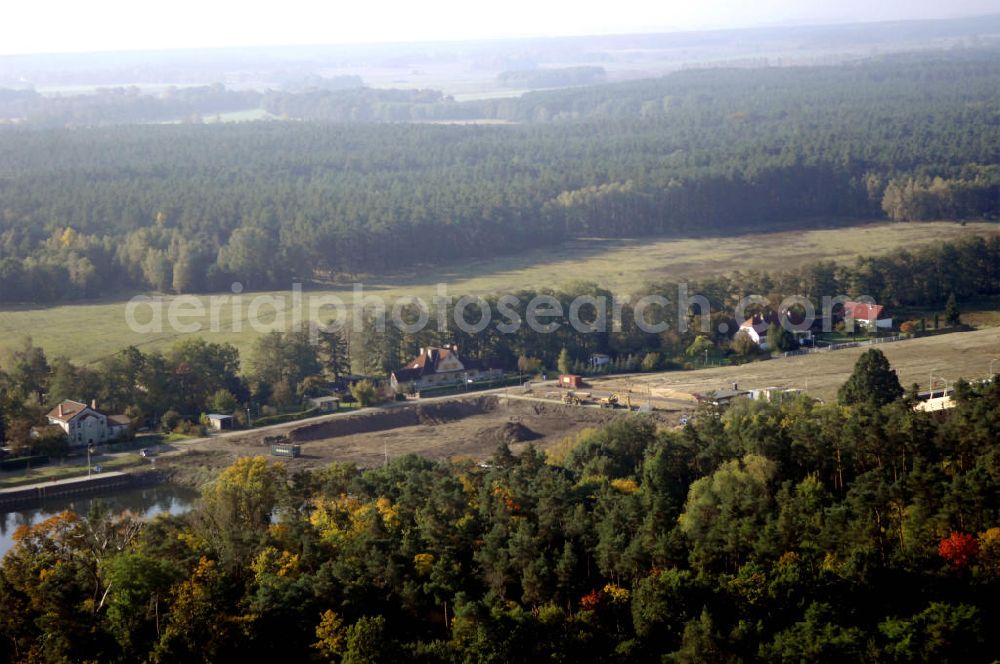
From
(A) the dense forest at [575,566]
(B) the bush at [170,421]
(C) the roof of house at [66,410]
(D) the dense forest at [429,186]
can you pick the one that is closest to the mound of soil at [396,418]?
(B) the bush at [170,421]

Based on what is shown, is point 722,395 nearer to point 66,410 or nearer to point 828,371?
point 828,371

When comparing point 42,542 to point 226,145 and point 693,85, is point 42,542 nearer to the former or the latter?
point 226,145

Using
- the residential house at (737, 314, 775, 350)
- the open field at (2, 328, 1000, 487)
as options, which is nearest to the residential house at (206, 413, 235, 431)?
the open field at (2, 328, 1000, 487)

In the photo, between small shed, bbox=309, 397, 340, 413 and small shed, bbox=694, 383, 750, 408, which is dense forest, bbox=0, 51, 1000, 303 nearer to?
small shed, bbox=309, 397, 340, 413

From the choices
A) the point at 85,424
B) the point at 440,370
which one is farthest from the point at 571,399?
the point at 85,424

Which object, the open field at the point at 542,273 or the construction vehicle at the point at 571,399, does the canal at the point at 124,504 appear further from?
the open field at the point at 542,273

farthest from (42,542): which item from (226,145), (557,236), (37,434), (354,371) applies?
(226,145)

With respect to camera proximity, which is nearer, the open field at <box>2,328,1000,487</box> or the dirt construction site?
the open field at <box>2,328,1000,487</box>
